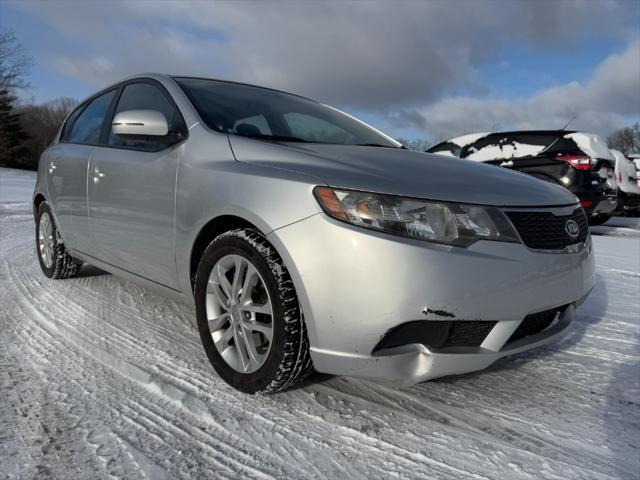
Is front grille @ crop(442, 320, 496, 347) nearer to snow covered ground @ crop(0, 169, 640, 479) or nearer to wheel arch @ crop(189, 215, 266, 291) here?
snow covered ground @ crop(0, 169, 640, 479)

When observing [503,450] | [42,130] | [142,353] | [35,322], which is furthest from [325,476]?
[42,130]

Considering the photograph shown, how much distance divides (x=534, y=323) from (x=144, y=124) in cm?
204

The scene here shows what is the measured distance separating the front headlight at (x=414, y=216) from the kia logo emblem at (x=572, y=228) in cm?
43

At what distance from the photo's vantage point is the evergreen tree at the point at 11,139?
45.8m

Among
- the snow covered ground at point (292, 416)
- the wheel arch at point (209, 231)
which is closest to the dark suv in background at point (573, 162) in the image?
the snow covered ground at point (292, 416)

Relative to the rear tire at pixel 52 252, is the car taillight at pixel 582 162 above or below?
above

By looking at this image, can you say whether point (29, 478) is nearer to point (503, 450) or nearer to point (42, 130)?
point (503, 450)

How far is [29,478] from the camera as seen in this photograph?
1.49 metres

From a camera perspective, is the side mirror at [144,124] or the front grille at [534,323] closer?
the front grille at [534,323]

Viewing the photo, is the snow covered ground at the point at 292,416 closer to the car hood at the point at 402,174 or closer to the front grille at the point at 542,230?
the front grille at the point at 542,230

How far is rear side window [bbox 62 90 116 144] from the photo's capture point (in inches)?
134

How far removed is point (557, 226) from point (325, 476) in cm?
135

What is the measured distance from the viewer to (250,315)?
6.68 ft

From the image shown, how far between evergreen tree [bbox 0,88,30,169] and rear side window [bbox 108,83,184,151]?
4949cm
